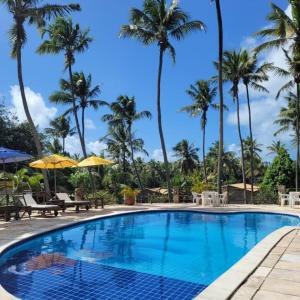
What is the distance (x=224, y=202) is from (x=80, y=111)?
13.8 m

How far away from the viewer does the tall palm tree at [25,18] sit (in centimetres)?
1803

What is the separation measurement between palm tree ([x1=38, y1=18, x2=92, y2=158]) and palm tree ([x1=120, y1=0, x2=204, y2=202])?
329 centimetres

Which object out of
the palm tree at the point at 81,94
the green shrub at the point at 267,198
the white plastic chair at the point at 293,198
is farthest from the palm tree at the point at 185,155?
the white plastic chair at the point at 293,198

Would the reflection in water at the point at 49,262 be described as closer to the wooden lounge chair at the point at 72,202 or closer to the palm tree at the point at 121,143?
the wooden lounge chair at the point at 72,202

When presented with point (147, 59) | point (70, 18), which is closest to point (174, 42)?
point (147, 59)

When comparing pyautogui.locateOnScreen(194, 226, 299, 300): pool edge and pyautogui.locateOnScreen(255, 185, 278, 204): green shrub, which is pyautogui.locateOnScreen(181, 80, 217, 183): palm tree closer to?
pyautogui.locateOnScreen(255, 185, 278, 204): green shrub

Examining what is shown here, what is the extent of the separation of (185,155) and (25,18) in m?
34.7

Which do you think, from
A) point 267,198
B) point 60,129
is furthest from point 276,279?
point 60,129

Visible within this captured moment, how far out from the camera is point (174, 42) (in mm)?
22250

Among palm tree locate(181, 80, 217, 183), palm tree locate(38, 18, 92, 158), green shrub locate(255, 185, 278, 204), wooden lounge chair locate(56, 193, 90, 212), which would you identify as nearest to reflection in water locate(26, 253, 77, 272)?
wooden lounge chair locate(56, 193, 90, 212)

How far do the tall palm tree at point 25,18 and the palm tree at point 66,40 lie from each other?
3975 mm

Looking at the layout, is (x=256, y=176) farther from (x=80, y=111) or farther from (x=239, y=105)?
(x=80, y=111)

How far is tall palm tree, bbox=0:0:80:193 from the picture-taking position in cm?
1803

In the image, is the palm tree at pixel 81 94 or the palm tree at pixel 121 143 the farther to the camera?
the palm tree at pixel 121 143
